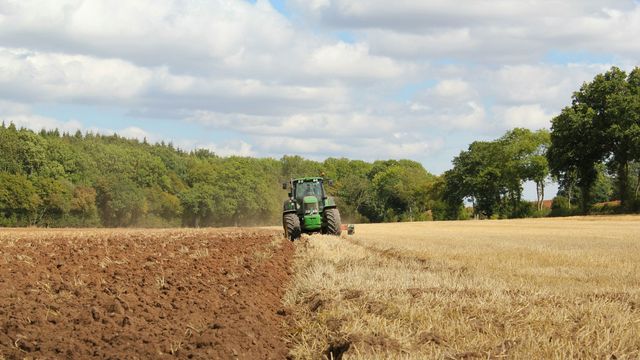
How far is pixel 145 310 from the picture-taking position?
10.3 m

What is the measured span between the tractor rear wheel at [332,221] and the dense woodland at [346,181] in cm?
4108

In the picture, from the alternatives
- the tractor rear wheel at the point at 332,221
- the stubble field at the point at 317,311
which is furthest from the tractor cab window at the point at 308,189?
the stubble field at the point at 317,311

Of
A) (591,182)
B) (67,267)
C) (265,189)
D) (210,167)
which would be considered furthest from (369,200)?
(67,267)

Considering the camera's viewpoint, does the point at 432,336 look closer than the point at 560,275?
Yes

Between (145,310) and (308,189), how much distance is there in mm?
19626

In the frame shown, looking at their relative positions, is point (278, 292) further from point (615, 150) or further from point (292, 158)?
point (292, 158)

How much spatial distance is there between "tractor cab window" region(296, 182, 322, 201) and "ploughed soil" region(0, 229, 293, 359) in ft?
38.6

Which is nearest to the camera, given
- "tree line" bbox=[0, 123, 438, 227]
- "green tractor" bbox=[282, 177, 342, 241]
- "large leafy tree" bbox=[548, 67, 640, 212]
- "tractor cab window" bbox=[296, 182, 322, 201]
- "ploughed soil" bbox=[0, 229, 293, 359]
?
"ploughed soil" bbox=[0, 229, 293, 359]

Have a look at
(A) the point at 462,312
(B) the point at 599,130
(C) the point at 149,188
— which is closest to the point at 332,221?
(A) the point at 462,312

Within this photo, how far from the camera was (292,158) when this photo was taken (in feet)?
483

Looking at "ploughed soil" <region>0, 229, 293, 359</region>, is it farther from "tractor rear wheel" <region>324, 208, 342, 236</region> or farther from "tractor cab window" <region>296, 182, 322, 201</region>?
"tractor cab window" <region>296, 182, 322, 201</region>

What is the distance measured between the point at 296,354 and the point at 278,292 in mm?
4347

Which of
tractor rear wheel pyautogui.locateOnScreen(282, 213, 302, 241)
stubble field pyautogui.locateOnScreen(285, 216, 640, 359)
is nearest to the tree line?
tractor rear wheel pyautogui.locateOnScreen(282, 213, 302, 241)

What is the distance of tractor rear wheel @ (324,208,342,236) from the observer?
2855cm
